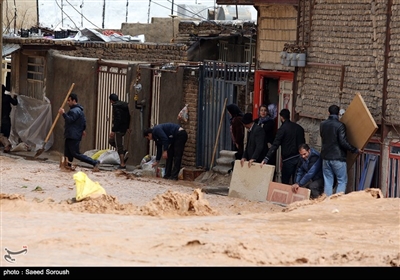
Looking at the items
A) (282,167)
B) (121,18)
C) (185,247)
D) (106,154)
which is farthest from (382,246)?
(121,18)

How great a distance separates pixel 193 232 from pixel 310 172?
5.04m

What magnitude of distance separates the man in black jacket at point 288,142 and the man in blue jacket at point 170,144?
9.17 ft

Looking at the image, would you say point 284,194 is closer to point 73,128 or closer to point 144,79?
point 73,128

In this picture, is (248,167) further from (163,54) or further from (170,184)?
(163,54)

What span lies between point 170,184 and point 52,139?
6.02 metres

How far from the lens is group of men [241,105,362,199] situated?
13.7m

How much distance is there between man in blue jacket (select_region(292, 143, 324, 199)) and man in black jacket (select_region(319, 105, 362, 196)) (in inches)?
7.4

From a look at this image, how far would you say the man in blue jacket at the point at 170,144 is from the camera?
55.8ft

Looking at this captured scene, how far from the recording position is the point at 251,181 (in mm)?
14828

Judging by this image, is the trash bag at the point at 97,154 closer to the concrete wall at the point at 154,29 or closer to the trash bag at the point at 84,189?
the trash bag at the point at 84,189

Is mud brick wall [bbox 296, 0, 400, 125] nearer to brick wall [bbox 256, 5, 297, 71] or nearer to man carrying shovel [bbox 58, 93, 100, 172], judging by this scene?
brick wall [bbox 256, 5, 297, 71]

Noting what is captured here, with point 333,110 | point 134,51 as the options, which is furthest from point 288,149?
point 134,51

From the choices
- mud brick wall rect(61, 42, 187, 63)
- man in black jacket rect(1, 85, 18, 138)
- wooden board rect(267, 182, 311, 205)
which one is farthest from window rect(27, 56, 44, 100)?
wooden board rect(267, 182, 311, 205)

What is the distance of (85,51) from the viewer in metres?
23.7
